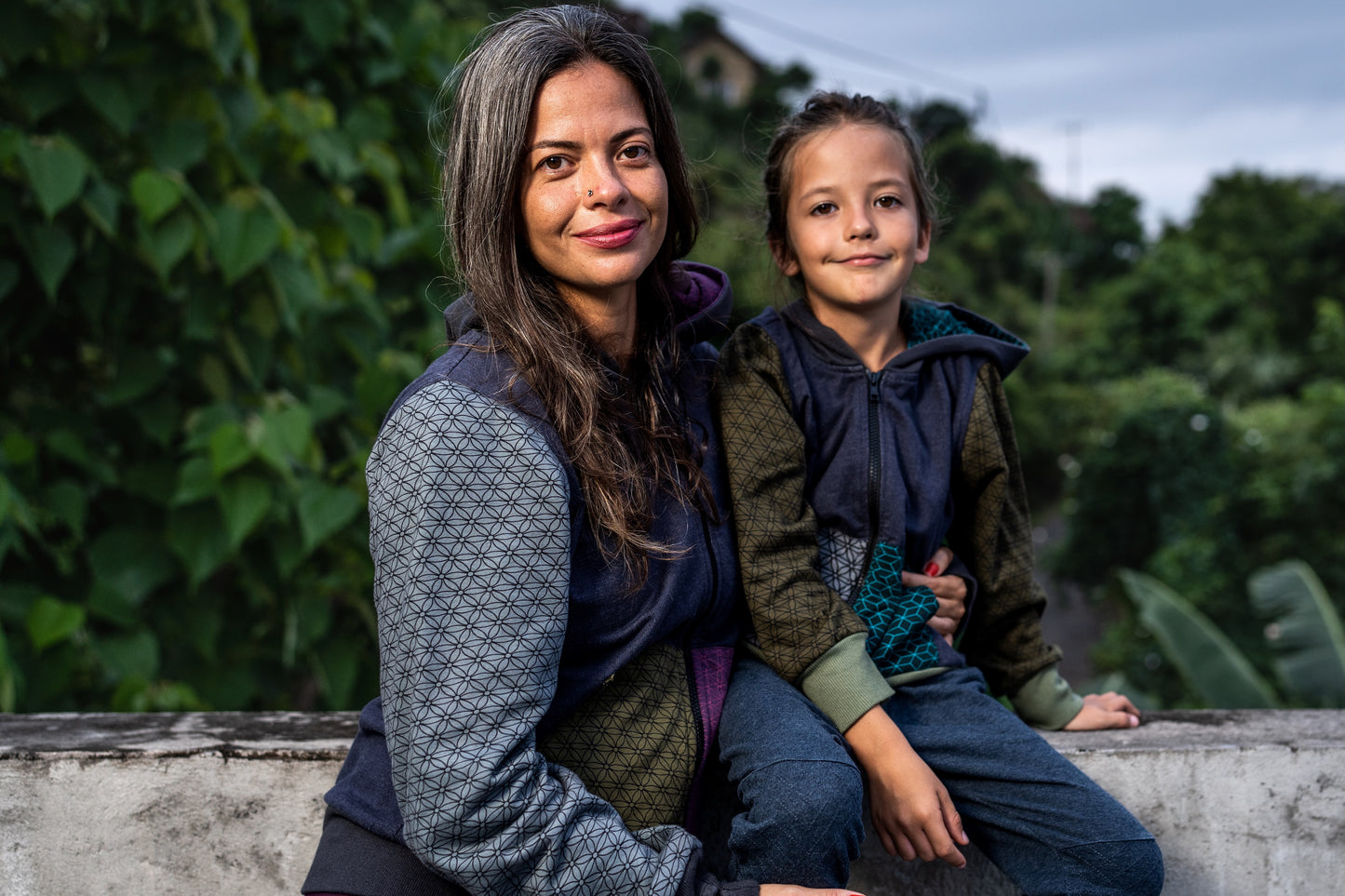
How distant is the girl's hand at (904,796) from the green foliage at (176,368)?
123 centimetres

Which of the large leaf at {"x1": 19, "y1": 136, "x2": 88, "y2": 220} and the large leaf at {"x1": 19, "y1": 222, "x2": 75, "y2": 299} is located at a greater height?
the large leaf at {"x1": 19, "y1": 136, "x2": 88, "y2": 220}

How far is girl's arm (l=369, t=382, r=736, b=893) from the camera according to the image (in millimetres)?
1146

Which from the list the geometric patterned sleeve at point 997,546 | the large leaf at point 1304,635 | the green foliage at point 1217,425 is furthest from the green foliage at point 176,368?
the green foliage at point 1217,425

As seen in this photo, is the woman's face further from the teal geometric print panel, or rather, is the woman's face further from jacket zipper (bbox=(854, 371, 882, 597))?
the teal geometric print panel

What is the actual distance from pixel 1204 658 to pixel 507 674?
284 inches

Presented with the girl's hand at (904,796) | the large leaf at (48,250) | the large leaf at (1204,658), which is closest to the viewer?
the girl's hand at (904,796)

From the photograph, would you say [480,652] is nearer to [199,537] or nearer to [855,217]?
[855,217]

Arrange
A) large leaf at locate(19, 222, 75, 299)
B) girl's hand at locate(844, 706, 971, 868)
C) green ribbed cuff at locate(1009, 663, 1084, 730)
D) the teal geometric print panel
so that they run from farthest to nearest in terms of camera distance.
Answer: large leaf at locate(19, 222, 75, 299)
green ribbed cuff at locate(1009, 663, 1084, 730)
the teal geometric print panel
girl's hand at locate(844, 706, 971, 868)

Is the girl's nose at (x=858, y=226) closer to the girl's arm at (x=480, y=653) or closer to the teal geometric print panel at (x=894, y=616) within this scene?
the teal geometric print panel at (x=894, y=616)

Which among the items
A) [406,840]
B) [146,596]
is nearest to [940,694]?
[406,840]

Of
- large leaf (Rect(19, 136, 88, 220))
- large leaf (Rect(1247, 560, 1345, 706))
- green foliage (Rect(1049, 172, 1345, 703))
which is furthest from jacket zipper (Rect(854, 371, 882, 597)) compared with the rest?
green foliage (Rect(1049, 172, 1345, 703))

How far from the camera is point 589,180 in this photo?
136cm

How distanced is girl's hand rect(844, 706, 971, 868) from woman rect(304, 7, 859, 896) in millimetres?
203

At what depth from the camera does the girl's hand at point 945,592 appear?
166 centimetres
